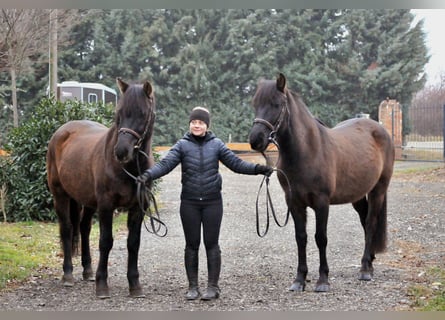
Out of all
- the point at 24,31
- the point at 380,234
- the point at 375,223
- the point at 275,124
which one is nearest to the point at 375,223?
the point at 375,223

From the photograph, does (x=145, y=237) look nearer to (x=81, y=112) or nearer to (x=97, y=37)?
(x=81, y=112)

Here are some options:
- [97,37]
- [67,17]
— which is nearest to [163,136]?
[97,37]

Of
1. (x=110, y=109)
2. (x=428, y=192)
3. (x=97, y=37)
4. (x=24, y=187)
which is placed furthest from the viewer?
(x=97, y=37)

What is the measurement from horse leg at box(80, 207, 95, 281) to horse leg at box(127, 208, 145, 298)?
1.03 meters

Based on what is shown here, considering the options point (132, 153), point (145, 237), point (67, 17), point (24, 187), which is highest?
point (67, 17)

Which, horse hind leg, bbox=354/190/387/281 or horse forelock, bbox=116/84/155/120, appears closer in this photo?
horse forelock, bbox=116/84/155/120

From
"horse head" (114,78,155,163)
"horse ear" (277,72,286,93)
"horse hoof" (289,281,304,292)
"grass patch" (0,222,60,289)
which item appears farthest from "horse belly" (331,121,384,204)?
"grass patch" (0,222,60,289)

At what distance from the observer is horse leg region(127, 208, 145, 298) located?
572 cm

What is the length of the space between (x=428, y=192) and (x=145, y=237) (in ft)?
26.4

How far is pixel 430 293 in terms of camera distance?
5.65m

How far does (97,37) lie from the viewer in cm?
2817

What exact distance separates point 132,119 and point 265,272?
8.18ft

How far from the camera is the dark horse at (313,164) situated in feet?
19.1

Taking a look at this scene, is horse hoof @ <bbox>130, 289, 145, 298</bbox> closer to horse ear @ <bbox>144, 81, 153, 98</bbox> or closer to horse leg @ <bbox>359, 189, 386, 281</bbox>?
horse ear @ <bbox>144, 81, 153, 98</bbox>
